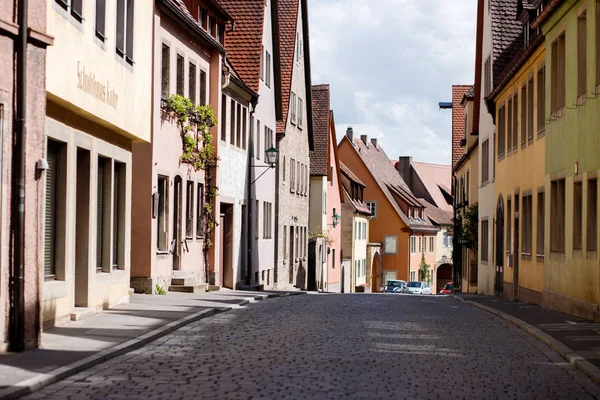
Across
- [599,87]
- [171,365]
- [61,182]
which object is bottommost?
[171,365]

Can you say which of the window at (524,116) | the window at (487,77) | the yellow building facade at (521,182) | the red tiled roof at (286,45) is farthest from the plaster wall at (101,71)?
the red tiled roof at (286,45)

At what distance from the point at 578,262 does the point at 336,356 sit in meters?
9.27

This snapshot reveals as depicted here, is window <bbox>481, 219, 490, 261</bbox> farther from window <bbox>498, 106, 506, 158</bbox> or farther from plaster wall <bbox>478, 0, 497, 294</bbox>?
window <bbox>498, 106, 506, 158</bbox>

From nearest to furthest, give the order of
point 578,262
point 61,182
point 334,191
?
point 61,182 → point 578,262 → point 334,191

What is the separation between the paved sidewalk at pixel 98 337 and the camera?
37.0ft

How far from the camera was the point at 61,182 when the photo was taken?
17.5 m

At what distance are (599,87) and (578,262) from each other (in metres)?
3.73

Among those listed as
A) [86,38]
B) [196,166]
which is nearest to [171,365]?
[86,38]

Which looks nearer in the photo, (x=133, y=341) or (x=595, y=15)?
(x=133, y=341)

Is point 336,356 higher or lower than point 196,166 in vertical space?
lower

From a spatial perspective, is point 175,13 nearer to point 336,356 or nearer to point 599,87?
point 599,87

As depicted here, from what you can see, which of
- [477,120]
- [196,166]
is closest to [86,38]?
[196,166]

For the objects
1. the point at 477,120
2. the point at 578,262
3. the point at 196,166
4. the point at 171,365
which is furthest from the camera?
the point at 477,120

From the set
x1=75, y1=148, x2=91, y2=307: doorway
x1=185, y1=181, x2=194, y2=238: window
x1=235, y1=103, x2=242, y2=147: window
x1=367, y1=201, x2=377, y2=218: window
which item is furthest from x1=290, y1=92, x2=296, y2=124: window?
x1=367, y1=201, x2=377, y2=218: window
